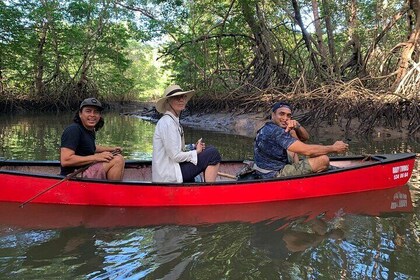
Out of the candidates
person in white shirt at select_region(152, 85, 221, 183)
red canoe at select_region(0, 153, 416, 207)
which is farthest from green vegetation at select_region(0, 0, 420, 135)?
person in white shirt at select_region(152, 85, 221, 183)

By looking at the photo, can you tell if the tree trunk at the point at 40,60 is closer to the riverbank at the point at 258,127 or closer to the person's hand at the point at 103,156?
the riverbank at the point at 258,127

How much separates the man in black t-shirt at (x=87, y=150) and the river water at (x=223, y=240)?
0.39 metres

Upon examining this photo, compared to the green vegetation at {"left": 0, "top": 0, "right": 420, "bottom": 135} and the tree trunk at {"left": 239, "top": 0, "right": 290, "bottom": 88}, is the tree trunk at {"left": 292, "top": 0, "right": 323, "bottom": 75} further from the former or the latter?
the tree trunk at {"left": 239, "top": 0, "right": 290, "bottom": 88}

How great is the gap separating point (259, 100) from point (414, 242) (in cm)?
927

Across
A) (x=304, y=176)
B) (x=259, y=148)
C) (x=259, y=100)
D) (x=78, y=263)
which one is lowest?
(x=78, y=263)

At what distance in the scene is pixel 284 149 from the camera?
4.50 m

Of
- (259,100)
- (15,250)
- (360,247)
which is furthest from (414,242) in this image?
(259,100)

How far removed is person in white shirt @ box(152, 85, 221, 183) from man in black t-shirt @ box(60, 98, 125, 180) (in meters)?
0.45

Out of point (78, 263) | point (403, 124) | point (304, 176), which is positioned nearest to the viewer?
point (78, 263)

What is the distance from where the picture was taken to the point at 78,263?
295 cm

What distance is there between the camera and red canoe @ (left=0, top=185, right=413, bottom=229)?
12.8 ft

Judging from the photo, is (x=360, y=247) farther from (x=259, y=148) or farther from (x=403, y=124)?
(x=403, y=124)

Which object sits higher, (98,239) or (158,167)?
(158,167)

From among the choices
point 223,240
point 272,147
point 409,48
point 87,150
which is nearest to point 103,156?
point 87,150
